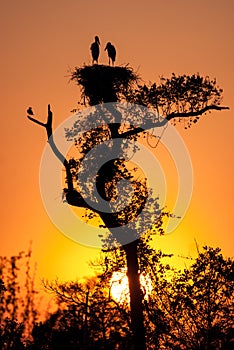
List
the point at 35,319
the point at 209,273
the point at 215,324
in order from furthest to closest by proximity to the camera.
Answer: the point at 209,273, the point at 215,324, the point at 35,319

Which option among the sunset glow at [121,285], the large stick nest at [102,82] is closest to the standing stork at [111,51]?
the large stick nest at [102,82]

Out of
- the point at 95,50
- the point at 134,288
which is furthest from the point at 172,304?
the point at 95,50

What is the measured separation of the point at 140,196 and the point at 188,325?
638cm

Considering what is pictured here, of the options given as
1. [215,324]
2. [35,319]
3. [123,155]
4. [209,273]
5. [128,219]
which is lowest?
[35,319]

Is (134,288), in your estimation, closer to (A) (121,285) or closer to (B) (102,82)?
(A) (121,285)

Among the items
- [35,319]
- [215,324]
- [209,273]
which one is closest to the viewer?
[35,319]

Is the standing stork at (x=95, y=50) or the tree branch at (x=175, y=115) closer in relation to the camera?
the tree branch at (x=175, y=115)

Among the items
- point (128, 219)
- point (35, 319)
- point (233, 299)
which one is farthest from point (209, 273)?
point (35, 319)

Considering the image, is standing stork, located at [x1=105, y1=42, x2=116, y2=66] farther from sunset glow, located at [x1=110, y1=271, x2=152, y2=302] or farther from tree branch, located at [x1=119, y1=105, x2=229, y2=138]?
sunset glow, located at [x1=110, y1=271, x2=152, y2=302]

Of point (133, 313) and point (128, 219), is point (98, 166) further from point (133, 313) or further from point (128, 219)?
point (133, 313)

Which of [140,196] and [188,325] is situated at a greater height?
[140,196]

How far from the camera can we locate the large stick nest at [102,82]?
37844 mm

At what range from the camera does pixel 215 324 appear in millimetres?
35312

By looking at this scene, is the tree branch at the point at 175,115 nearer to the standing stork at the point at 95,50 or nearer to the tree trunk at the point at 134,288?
the tree trunk at the point at 134,288
